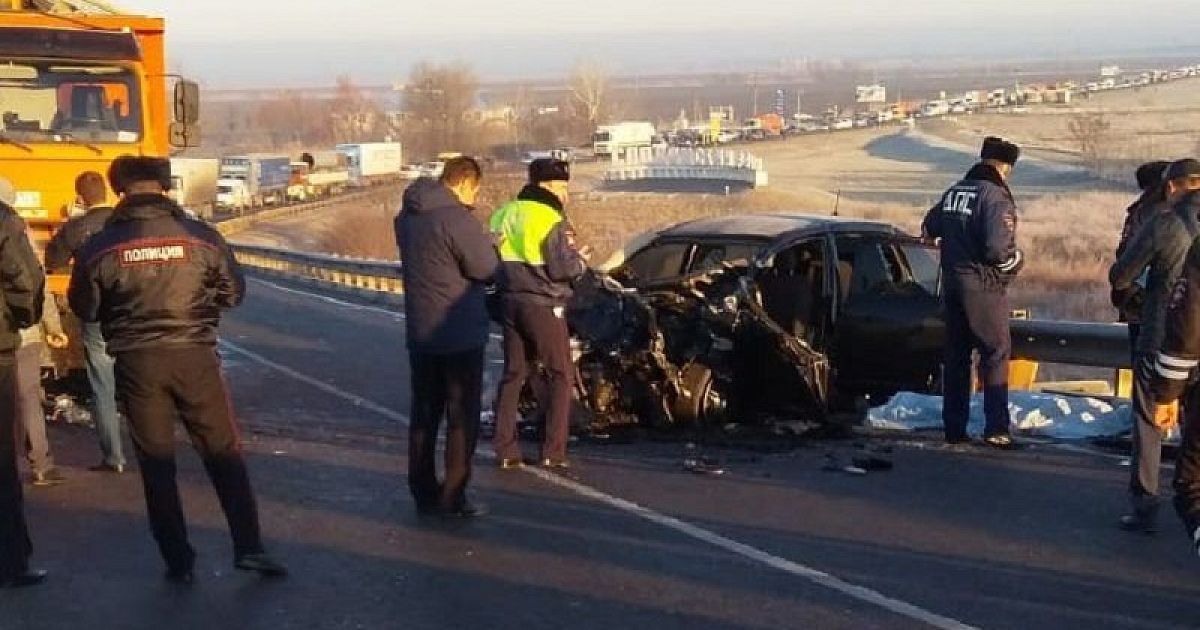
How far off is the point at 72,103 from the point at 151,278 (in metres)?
6.72

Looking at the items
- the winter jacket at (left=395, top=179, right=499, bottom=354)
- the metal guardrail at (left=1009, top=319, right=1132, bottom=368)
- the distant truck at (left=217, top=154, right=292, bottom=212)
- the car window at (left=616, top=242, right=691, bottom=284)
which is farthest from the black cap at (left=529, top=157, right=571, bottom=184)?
the distant truck at (left=217, top=154, right=292, bottom=212)

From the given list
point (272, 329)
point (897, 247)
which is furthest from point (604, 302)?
point (272, 329)

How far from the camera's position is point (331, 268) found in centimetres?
2712

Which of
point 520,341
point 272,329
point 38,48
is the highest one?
point 38,48

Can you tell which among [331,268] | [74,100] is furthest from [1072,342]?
[331,268]

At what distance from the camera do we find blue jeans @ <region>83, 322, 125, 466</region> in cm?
995

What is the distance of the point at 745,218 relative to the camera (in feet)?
40.9

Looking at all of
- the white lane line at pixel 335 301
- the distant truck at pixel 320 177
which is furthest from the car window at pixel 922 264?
the distant truck at pixel 320 177

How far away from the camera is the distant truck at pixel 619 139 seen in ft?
331

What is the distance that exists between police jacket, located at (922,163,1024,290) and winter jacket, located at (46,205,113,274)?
5332mm

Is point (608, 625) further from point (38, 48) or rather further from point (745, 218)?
point (38, 48)

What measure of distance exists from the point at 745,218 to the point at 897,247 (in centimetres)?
116

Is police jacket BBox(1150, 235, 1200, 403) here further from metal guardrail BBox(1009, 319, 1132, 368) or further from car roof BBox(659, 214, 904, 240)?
car roof BBox(659, 214, 904, 240)

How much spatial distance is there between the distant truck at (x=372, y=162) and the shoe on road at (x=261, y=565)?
2842 inches
